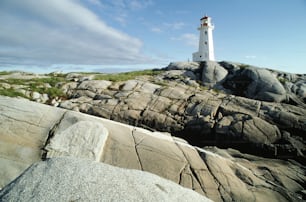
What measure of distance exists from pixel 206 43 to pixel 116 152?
4490 cm

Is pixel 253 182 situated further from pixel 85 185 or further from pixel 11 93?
pixel 11 93

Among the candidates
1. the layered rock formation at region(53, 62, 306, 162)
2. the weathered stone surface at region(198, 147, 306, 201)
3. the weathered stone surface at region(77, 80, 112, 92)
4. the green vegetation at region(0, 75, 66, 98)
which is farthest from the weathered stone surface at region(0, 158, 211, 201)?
the green vegetation at region(0, 75, 66, 98)

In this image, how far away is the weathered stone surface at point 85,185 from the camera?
5727 mm

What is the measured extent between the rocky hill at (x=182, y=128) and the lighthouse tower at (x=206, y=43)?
12.5 m

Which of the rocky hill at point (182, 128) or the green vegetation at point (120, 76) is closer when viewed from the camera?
the rocky hill at point (182, 128)

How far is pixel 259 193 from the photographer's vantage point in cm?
1080

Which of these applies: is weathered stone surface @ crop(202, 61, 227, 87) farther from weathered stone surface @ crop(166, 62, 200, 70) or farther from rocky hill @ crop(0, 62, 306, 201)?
weathered stone surface @ crop(166, 62, 200, 70)

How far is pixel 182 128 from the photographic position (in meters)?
21.4

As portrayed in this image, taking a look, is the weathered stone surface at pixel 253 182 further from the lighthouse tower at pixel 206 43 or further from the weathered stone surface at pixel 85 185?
the lighthouse tower at pixel 206 43

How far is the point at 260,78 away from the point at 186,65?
12.0m

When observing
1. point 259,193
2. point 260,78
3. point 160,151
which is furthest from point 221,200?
point 260,78

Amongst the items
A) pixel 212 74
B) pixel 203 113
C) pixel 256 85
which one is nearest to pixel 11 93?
pixel 203 113

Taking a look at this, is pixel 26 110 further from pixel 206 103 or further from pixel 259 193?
pixel 206 103

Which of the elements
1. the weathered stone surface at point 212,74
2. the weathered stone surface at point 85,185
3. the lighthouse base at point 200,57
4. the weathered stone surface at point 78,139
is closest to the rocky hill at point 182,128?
the weathered stone surface at point 78,139
